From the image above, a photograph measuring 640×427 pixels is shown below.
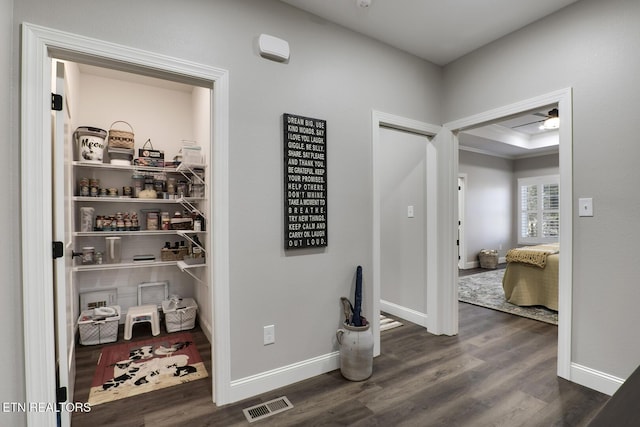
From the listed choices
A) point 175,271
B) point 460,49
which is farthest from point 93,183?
point 460,49

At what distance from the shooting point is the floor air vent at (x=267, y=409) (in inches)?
75.8

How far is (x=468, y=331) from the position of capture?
3.33 meters

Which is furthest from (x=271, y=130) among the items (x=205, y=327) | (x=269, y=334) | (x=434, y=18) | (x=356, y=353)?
(x=205, y=327)

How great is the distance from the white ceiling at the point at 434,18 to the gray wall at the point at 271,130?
0.44 ft

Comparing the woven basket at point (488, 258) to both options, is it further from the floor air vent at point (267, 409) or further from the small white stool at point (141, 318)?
the small white stool at point (141, 318)

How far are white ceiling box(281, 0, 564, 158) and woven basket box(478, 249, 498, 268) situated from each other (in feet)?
16.2

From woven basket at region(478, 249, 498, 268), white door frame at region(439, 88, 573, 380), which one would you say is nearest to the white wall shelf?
white door frame at region(439, 88, 573, 380)

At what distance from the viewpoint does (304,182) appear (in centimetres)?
235

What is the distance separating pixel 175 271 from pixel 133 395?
1.92m

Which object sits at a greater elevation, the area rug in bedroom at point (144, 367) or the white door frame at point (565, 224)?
the white door frame at point (565, 224)

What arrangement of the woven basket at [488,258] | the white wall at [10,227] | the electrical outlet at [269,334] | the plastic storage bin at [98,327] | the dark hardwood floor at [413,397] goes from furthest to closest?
the woven basket at [488,258] → the plastic storage bin at [98,327] → the electrical outlet at [269,334] → the dark hardwood floor at [413,397] → the white wall at [10,227]

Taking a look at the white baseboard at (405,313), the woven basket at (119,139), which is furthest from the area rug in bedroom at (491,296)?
the woven basket at (119,139)

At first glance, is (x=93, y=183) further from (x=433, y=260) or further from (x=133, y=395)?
(x=433, y=260)

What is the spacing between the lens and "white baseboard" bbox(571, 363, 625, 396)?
2.13 metres
